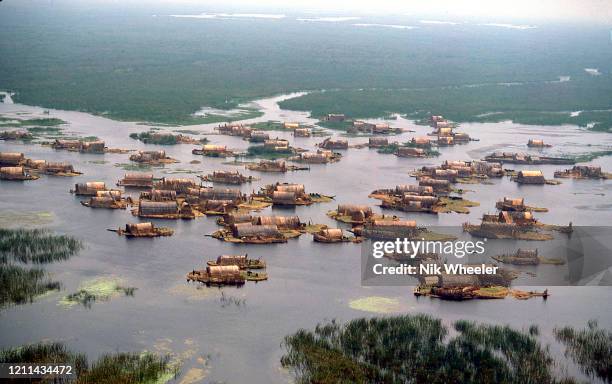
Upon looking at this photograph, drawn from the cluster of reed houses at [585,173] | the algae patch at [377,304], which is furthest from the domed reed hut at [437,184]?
the algae patch at [377,304]

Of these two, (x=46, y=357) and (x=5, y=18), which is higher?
(x=5, y=18)

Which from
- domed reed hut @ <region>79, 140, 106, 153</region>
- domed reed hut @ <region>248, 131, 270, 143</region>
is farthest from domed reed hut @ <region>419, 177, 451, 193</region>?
domed reed hut @ <region>79, 140, 106, 153</region>

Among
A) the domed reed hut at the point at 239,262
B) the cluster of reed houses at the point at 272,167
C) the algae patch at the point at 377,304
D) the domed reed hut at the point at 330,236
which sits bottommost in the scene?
the algae patch at the point at 377,304

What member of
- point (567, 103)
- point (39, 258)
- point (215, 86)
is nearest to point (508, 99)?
point (567, 103)

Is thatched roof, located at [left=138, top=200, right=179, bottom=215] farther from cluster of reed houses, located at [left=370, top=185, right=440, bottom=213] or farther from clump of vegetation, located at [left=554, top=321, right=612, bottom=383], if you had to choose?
clump of vegetation, located at [left=554, top=321, right=612, bottom=383]

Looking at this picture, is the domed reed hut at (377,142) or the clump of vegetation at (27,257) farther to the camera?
the domed reed hut at (377,142)

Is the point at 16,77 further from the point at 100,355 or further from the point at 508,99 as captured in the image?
the point at 100,355

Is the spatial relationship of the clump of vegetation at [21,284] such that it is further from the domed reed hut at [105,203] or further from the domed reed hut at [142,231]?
the domed reed hut at [105,203]
